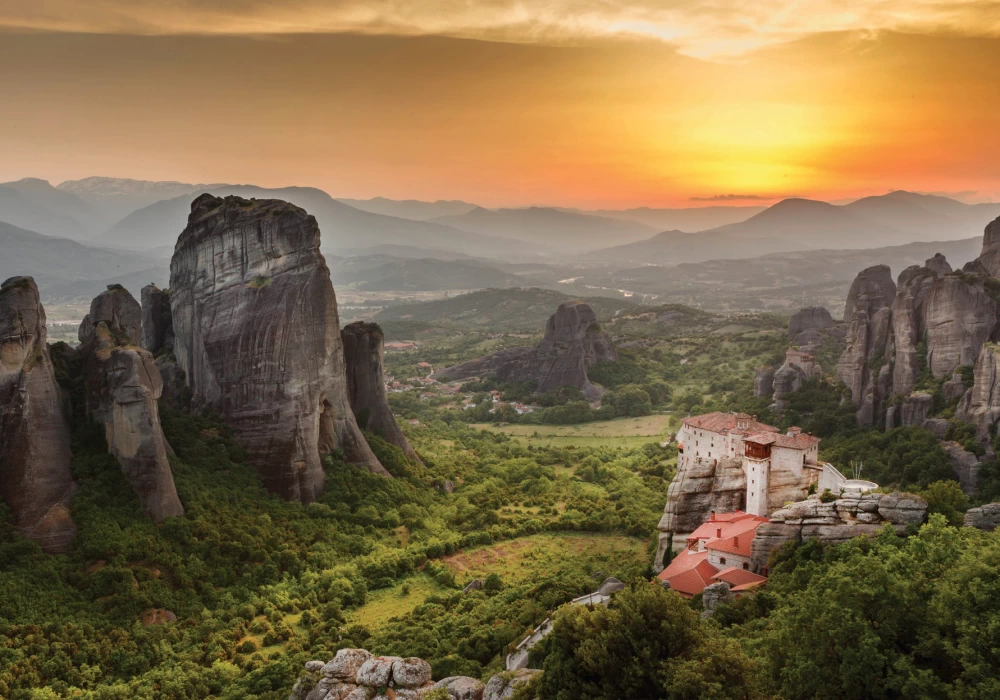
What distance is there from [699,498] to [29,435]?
31.2m

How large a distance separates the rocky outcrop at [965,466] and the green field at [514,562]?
702 inches

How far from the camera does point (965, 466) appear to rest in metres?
43.1

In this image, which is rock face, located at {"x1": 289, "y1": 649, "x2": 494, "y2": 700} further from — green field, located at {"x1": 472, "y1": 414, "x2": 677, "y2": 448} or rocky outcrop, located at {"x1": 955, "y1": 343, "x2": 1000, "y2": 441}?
green field, located at {"x1": 472, "y1": 414, "x2": 677, "y2": 448}

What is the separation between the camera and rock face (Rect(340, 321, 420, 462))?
181ft

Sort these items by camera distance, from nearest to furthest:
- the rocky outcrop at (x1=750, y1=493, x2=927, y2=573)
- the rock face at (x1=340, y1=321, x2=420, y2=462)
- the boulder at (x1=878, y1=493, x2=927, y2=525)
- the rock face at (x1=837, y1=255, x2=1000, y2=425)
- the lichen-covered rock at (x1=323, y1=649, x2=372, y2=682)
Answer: the lichen-covered rock at (x1=323, y1=649, x2=372, y2=682)
the boulder at (x1=878, y1=493, x2=927, y2=525)
the rocky outcrop at (x1=750, y1=493, x2=927, y2=573)
the rock face at (x1=837, y1=255, x2=1000, y2=425)
the rock face at (x1=340, y1=321, x2=420, y2=462)

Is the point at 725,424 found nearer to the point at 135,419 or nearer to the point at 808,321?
the point at 135,419

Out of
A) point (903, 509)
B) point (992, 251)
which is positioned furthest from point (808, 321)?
point (903, 509)

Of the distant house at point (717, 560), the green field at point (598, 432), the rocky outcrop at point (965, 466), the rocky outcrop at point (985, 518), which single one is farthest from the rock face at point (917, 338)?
the rocky outcrop at point (985, 518)

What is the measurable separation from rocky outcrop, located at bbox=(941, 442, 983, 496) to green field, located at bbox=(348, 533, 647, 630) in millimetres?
17821

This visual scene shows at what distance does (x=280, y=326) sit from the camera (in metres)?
45.1

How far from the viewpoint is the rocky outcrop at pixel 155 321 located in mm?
50750

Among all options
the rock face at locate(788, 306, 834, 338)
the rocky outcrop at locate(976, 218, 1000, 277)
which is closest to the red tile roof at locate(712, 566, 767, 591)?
the rocky outcrop at locate(976, 218, 1000, 277)

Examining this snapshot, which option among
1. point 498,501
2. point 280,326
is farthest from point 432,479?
point 280,326

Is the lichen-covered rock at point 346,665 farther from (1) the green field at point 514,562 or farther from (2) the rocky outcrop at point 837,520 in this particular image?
(2) the rocky outcrop at point 837,520
